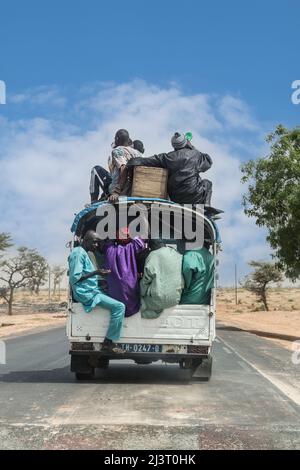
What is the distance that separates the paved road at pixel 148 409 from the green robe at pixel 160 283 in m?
1.28

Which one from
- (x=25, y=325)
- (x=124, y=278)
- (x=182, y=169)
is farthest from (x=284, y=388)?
(x=25, y=325)

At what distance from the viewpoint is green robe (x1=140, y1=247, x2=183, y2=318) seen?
32.1ft

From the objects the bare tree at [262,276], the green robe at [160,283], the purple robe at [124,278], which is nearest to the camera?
the green robe at [160,283]

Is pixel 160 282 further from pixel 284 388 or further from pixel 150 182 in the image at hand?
pixel 284 388

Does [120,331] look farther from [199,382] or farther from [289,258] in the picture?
[289,258]

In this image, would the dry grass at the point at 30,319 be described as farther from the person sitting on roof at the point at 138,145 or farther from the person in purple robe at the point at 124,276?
the person in purple robe at the point at 124,276

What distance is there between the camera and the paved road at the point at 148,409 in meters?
6.00

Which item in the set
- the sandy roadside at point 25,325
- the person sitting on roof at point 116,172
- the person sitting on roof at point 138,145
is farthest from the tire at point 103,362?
the sandy roadside at point 25,325

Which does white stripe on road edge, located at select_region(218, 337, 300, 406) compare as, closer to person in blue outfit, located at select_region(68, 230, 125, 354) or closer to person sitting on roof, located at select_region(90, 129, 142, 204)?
person in blue outfit, located at select_region(68, 230, 125, 354)

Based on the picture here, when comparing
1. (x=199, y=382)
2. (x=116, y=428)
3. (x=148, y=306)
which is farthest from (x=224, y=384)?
(x=116, y=428)

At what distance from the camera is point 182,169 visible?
10570 millimetres
